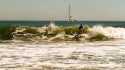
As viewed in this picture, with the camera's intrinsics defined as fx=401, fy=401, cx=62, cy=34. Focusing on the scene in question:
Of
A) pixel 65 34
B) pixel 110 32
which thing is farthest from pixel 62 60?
pixel 110 32

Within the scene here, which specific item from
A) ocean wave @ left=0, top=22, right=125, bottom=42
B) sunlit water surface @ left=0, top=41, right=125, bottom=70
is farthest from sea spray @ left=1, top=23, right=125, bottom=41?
sunlit water surface @ left=0, top=41, right=125, bottom=70

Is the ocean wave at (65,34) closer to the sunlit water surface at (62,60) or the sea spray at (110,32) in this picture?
the sea spray at (110,32)

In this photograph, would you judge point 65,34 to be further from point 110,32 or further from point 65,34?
point 110,32

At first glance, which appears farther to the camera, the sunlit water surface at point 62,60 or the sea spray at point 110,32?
the sea spray at point 110,32

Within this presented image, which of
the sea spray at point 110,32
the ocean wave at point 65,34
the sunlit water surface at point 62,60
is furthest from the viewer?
the sea spray at point 110,32

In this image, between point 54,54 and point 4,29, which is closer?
point 54,54

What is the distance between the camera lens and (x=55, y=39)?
35.1 m

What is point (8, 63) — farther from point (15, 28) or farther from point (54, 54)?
point (15, 28)

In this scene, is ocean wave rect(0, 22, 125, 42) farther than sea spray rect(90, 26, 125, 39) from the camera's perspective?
No

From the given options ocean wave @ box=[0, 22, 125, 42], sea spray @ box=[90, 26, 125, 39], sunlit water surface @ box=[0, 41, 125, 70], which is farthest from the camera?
sea spray @ box=[90, 26, 125, 39]

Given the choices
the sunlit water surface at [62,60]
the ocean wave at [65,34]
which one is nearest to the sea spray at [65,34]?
the ocean wave at [65,34]

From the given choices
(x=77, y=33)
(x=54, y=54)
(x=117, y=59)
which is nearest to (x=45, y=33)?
(x=77, y=33)

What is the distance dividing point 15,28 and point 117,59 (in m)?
22.3

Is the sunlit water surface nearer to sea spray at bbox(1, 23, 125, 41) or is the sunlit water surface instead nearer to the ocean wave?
the ocean wave
